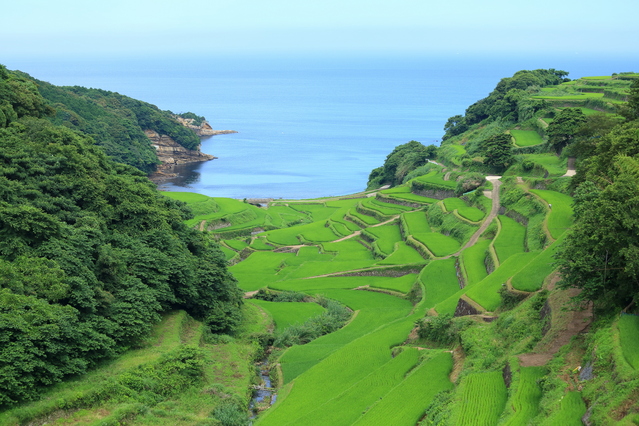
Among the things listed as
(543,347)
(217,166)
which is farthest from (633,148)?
(217,166)

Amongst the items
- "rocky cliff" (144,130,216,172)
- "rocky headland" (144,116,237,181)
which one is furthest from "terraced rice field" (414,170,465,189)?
"rocky cliff" (144,130,216,172)

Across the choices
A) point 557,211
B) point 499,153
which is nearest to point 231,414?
point 557,211

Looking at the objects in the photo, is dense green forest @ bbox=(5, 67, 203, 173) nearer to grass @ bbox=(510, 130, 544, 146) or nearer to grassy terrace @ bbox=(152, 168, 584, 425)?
grassy terrace @ bbox=(152, 168, 584, 425)

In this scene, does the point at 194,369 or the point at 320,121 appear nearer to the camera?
the point at 194,369

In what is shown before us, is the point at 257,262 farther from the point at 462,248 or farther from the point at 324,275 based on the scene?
the point at 462,248

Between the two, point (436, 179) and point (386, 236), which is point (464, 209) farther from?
point (436, 179)
